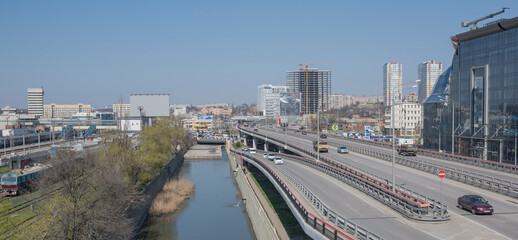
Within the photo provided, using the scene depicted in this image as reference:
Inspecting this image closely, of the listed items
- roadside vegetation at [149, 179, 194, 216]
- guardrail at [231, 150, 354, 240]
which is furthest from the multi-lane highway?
roadside vegetation at [149, 179, 194, 216]

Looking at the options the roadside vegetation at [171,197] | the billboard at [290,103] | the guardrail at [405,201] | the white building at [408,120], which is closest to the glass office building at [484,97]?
the guardrail at [405,201]

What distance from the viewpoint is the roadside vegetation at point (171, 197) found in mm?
45678

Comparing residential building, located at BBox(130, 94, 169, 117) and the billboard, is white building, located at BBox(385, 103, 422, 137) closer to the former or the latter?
residential building, located at BBox(130, 94, 169, 117)

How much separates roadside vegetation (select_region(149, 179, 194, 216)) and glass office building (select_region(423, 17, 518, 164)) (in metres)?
33.0

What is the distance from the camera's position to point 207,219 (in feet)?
149

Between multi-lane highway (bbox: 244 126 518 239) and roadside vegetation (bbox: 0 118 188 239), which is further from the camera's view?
roadside vegetation (bbox: 0 118 188 239)

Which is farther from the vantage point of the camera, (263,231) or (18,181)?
(18,181)

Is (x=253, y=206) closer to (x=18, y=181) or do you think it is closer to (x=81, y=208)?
(x=81, y=208)

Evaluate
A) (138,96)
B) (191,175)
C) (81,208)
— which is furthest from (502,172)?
(138,96)

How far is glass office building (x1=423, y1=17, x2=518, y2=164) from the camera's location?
41.1m

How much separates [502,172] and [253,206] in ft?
71.7

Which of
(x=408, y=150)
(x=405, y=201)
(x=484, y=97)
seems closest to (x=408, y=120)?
(x=408, y=150)

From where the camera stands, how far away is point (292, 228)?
3080cm

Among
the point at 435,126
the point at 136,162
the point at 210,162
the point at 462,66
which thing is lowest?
the point at 210,162
